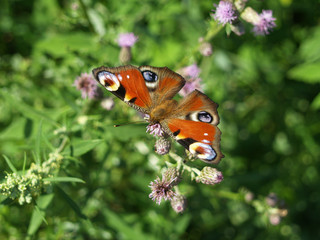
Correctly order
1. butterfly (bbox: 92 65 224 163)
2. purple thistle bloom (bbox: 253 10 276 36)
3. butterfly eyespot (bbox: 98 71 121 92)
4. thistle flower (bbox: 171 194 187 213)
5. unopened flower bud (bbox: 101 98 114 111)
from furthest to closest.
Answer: unopened flower bud (bbox: 101 98 114 111) < purple thistle bloom (bbox: 253 10 276 36) < thistle flower (bbox: 171 194 187 213) < butterfly eyespot (bbox: 98 71 121 92) < butterfly (bbox: 92 65 224 163)

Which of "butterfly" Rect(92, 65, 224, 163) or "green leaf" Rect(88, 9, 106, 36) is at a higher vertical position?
"green leaf" Rect(88, 9, 106, 36)

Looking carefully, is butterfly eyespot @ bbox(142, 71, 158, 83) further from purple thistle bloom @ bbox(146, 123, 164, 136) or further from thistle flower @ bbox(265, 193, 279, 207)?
thistle flower @ bbox(265, 193, 279, 207)

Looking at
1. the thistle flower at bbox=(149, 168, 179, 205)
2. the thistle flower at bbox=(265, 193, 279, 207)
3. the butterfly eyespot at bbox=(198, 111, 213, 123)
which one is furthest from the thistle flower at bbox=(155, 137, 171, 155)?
the thistle flower at bbox=(265, 193, 279, 207)

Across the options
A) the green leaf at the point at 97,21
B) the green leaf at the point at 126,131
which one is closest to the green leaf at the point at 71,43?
the green leaf at the point at 97,21

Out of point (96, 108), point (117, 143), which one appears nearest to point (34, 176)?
point (96, 108)

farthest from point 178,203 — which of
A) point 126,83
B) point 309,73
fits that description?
point 309,73

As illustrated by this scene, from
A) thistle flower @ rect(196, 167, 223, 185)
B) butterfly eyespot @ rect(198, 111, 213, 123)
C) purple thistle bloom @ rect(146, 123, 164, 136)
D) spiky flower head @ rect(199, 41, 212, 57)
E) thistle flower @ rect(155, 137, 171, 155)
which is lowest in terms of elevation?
thistle flower @ rect(196, 167, 223, 185)

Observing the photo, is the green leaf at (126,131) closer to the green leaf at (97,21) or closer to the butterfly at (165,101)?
the butterfly at (165,101)

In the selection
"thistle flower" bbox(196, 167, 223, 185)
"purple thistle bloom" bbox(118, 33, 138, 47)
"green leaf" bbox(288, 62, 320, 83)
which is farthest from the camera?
"green leaf" bbox(288, 62, 320, 83)
